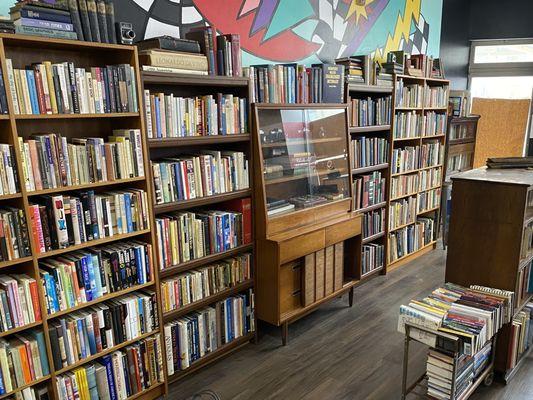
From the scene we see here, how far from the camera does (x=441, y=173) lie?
17.3 feet

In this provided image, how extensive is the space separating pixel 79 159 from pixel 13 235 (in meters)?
0.45

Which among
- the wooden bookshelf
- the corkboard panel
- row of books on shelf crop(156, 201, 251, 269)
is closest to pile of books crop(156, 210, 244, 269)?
row of books on shelf crop(156, 201, 251, 269)

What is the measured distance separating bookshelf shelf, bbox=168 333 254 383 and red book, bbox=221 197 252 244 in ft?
2.35

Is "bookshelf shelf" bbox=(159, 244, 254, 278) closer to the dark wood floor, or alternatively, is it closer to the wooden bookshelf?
the dark wood floor

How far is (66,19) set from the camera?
6.24 ft

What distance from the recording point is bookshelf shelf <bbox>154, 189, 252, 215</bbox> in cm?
244

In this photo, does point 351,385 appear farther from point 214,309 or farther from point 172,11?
point 172,11

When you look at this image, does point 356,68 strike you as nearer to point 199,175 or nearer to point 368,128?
point 368,128

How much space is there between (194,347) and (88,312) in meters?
0.79

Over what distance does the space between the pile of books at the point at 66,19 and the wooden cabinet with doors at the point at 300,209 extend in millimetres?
1052

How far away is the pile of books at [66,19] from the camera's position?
1796 millimetres

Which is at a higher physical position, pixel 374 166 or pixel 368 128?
pixel 368 128

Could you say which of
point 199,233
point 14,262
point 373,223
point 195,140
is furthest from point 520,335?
point 14,262

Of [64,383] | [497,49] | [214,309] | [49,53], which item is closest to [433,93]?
[497,49]
